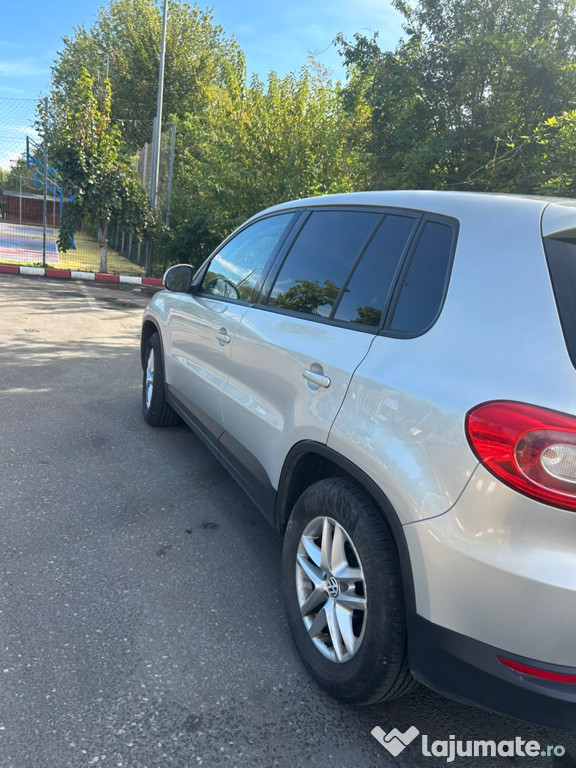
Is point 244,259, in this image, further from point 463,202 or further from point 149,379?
point 149,379

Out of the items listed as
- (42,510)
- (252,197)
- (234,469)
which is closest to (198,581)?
(234,469)

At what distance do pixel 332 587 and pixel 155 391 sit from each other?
9.44ft

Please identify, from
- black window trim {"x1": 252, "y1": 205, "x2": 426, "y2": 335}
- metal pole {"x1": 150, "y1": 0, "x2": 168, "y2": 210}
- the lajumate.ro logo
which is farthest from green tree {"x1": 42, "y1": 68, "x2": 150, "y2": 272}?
the lajumate.ro logo

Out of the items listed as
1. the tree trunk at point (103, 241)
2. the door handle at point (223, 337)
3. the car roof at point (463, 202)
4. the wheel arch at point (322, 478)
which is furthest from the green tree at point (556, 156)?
the tree trunk at point (103, 241)

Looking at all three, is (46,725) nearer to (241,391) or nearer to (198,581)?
(198,581)

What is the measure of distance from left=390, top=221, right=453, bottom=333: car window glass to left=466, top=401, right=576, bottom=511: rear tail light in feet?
1.57

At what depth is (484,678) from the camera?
5.10ft

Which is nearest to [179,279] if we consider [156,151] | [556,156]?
[556,156]

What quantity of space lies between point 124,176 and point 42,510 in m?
13.2

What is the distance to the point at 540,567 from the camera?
1441 millimetres

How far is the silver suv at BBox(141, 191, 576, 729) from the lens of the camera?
1465 mm

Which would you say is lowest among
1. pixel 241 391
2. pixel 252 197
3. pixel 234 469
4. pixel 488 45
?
pixel 234 469

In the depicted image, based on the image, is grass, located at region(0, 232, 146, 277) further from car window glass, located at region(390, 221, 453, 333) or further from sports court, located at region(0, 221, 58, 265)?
car window glass, located at region(390, 221, 453, 333)

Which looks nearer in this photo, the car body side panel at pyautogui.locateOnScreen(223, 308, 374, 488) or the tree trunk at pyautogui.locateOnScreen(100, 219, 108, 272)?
the car body side panel at pyautogui.locateOnScreen(223, 308, 374, 488)
